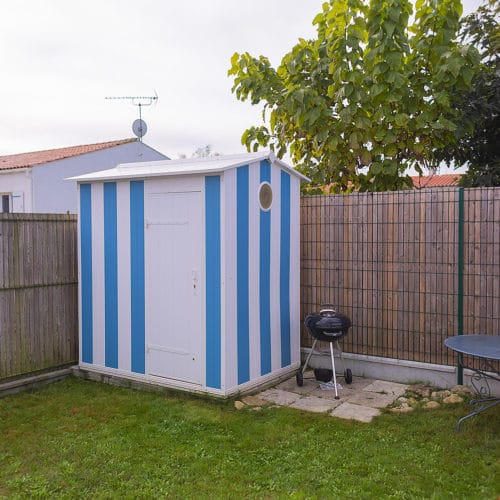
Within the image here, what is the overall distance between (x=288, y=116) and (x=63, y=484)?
549cm

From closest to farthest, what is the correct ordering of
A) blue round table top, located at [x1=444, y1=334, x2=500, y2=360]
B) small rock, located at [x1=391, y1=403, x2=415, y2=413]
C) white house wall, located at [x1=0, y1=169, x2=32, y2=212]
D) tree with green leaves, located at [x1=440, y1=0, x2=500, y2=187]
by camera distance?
blue round table top, located at [x1=444, y1=334, x2=500, y2=360] < small rock, located at [x1=391, y1=403, x2=415, y2=413] < tree with green leaves, located at [x1=440, y1=0, x2=500, y2=187] < white house wall, located at [x1=0, y1=169, x2=32, y2=212]

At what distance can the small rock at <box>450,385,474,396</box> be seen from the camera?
4742mm

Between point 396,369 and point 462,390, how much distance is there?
68 centimetres

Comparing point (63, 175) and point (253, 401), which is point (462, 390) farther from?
point (63, 175)

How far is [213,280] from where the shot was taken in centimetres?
463

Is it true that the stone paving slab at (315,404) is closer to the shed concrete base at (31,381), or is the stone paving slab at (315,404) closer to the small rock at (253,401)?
the small rock at (253,401)

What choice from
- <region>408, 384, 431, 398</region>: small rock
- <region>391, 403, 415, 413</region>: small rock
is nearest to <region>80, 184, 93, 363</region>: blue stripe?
<region>391, 403, 415, 413</region>: small rock

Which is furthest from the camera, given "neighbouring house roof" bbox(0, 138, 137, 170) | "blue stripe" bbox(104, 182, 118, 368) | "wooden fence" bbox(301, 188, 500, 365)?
"neighbouring house roof" bbox(0, 138, 137, 170)

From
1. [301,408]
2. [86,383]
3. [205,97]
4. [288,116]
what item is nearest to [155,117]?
[205,97]

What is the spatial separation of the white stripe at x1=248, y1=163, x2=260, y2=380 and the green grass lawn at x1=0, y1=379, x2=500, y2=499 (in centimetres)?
60

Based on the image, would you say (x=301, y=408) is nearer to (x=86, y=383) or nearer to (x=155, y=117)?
(x=86, y=383)

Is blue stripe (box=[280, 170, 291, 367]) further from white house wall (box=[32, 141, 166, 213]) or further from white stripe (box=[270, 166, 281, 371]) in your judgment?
white house wall (box=[32, 141, 166, 213])

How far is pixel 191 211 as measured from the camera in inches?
186

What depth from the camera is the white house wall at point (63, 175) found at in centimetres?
1414
